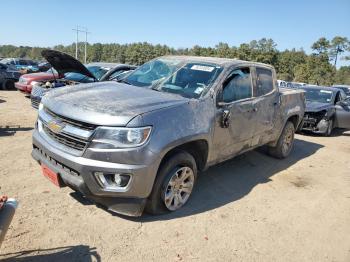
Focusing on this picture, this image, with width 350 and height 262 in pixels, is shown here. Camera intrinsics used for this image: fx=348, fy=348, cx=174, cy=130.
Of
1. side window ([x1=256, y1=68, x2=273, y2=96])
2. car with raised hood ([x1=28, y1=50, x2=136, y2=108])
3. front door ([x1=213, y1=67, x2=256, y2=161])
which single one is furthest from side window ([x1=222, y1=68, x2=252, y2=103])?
car with raised hood ([x1=28, y1=50, x2=136, y2=108])

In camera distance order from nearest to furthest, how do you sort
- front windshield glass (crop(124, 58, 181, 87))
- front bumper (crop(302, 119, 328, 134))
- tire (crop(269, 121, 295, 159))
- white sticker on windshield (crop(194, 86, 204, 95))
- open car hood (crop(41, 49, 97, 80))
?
white sticker on windshield (crop(194, 86, 204, 95))
front windshield glass (crop(124, 58, 181, 87))
tire (crop(269, 121, 295, 159))
open car hood (crop(41, 49, 97, 80))
front bumper (crop(302, 119, 328, 134))

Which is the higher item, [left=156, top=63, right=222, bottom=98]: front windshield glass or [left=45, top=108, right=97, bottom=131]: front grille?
[left=156, top=63, right=222, bottom=98]: front windshield glass

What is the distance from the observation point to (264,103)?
5.77 meters

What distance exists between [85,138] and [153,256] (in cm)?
135

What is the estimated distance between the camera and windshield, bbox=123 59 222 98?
4586 millimetres

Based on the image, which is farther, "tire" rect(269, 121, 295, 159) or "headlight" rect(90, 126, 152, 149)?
"tire" rect(269, 121, 295, 159)

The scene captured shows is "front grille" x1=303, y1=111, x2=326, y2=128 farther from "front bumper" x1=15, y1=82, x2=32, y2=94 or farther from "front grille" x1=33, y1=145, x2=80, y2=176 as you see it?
"front bumper" x1=15, y1=82, x2=32, y2=94

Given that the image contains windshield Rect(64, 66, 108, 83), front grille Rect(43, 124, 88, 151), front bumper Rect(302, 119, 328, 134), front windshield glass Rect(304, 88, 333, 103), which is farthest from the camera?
front windshield glass Rect(304, 88, 333, 103)

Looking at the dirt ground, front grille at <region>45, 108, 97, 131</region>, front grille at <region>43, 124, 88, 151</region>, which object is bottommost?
the dirt ground

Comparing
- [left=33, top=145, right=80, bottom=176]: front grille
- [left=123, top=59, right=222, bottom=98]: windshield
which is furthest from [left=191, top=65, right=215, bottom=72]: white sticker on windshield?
[left=33, top=145, right=80, bottom=176]: front grille

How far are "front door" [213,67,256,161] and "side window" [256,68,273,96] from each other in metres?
0.29

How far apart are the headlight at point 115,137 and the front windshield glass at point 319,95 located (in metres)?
9.34

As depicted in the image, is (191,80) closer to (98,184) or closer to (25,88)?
(98,184)

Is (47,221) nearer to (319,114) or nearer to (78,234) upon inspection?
(78,234)
